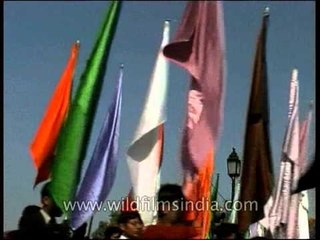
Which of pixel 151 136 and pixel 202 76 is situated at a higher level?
pixel 202 76

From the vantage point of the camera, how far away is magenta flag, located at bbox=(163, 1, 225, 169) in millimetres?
2566

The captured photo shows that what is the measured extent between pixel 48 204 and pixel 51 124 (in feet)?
1.13

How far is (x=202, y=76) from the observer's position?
2584mm

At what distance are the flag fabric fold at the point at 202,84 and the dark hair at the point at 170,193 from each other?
51 millimetres

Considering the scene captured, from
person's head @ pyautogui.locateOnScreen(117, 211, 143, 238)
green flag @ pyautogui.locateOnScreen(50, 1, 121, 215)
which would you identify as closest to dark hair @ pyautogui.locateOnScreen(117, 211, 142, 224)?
person's head @ pyautogui.locateOnScreen(117, 211, 143, 238)

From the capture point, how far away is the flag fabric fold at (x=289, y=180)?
2488mm

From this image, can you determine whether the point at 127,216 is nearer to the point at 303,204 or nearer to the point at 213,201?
the point at 213,201

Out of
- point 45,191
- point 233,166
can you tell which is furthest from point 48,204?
point 233,166

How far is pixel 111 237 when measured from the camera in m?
2.45

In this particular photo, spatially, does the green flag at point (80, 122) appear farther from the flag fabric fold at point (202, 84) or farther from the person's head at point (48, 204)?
the flag fabric fold at point (202, 84)

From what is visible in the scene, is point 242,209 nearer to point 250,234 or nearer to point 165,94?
point 250,234

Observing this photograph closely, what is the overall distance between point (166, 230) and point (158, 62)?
72 centimetres

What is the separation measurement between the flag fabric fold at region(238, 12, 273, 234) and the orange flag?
794 millimetres

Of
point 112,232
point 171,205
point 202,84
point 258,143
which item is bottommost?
point 112,232
